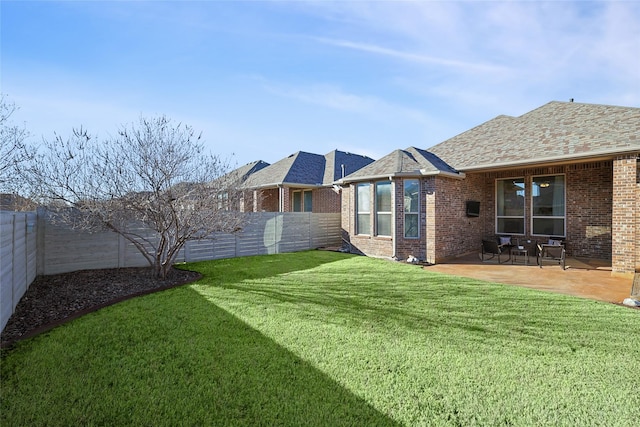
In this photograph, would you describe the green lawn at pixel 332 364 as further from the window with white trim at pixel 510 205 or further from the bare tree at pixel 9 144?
the bare tree at pixel 9 144

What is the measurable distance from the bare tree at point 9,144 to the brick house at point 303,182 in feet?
29.2

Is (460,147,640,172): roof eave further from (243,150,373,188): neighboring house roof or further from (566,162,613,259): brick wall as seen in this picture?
(243,150,373,188): neighboring house roof

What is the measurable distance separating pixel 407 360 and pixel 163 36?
389 inches

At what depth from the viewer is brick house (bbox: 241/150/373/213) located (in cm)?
1817

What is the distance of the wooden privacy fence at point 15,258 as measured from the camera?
15.2 feet

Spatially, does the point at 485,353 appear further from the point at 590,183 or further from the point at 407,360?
the point at 590,183

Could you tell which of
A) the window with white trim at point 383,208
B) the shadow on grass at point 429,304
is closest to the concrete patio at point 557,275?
the shadow on grass at point 429,304

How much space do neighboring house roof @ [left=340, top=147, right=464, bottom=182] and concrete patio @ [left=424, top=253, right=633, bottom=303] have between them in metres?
3.24

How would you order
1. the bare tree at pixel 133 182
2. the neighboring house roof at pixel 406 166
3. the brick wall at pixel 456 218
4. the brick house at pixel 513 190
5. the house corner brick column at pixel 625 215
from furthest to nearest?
1. the neighboring house roof at pixel 406 166
2. the brick wall at pixel 456 218
3. the brick house at pixel 513 190
4. the house corner brick column at pixel 625 215
5. the bare tree at pixel 133 182

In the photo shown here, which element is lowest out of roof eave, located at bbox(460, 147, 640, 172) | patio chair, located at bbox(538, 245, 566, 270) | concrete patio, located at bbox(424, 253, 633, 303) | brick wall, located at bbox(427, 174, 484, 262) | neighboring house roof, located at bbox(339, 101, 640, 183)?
concrete patio, located at bbox(424, 253, 633, 303)

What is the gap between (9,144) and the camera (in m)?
10.8

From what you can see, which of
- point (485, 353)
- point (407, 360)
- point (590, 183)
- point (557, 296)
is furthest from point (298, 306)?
point (590, 183)

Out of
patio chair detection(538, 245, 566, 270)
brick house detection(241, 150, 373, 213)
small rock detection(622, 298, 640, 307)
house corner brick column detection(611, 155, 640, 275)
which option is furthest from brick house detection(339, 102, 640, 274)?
brick house detection(241, 150, 373, 213)

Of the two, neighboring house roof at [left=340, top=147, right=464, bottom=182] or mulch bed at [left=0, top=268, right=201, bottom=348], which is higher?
neighboring house roof at [left=340, top=147, right=464, bottom=182]
